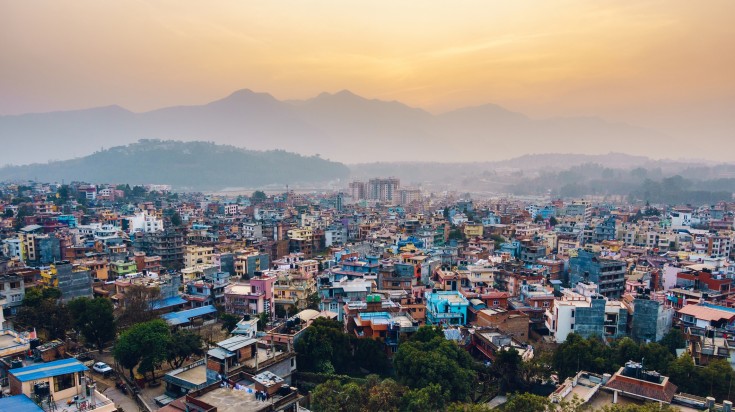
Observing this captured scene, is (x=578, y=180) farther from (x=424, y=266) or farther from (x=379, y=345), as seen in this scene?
(x=379, y=345)

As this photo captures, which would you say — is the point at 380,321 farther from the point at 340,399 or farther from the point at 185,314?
the point at 185,314

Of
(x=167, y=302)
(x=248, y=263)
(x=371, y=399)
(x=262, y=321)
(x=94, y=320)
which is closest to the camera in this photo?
(x=371, y=399)

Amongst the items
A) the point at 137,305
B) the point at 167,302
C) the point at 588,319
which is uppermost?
the point at 137,305

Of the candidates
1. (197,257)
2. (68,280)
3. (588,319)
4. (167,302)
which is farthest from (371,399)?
(197,257)

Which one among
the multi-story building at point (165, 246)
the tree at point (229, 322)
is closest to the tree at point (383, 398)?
the tree at point (229, 322)

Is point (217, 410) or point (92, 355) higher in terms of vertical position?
point (217, 410)

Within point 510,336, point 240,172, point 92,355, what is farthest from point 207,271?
point 240,172

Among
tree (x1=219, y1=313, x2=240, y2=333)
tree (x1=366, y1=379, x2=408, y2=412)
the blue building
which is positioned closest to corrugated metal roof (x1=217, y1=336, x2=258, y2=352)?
tree (x1=366, y1=379, x2=408, y2=412)
